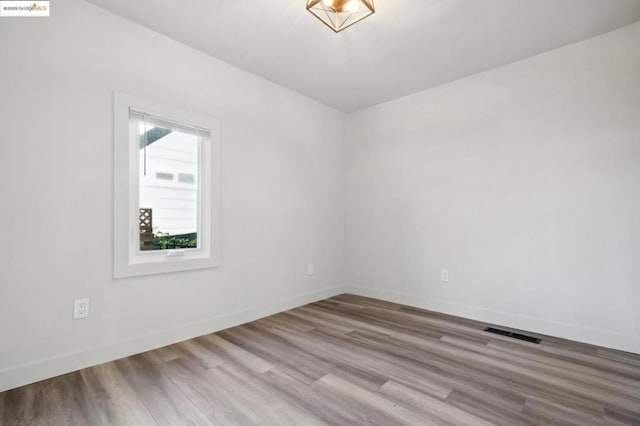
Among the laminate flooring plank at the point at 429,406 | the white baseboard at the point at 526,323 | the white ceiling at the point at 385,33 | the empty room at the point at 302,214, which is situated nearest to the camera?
the laminate flooring plank at the point at 429,406

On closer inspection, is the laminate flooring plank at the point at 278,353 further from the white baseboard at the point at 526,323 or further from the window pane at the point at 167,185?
the white baseboard at the point at 526,323

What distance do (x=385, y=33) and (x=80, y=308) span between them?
9.59ft

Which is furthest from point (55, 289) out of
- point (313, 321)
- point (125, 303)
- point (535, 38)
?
point (535, 38)

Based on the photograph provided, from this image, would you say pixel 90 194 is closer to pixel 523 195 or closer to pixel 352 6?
pixel 352 6

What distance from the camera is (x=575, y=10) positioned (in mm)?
2199

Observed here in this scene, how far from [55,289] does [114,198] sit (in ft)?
2.17

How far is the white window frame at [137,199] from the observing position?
2.23m

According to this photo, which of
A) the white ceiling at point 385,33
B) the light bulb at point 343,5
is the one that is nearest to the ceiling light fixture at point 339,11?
the light bulb at point 343,5

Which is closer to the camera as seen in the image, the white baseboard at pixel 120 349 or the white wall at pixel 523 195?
the white baseboard at pixel 120 349

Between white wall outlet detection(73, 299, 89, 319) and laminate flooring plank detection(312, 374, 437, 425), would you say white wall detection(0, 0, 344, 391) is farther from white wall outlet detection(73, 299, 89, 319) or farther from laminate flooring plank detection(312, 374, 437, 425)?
laminate flooring plank detection(312, 374, 437, 425)

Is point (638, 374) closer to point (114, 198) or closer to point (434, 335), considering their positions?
point (434, 335)

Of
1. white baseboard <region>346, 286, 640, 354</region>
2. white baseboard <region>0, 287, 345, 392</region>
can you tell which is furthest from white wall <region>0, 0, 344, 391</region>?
white baseboard <region>346, 286, 640, 354</region>

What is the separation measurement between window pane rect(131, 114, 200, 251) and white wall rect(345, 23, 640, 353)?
2168 mm

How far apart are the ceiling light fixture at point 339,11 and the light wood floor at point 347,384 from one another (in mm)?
2255
